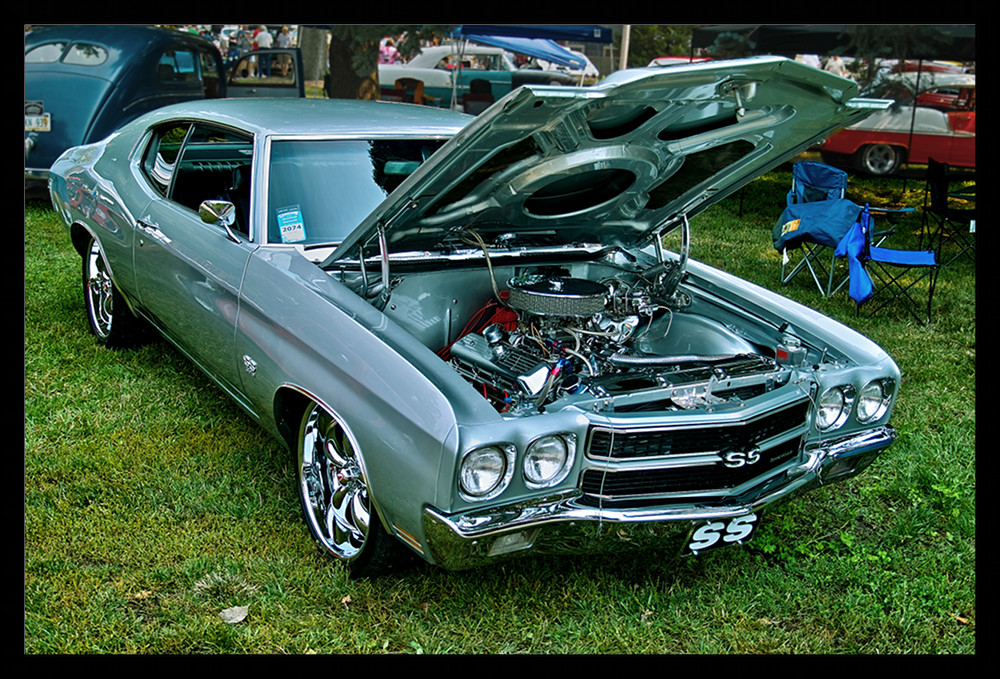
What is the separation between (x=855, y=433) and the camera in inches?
126

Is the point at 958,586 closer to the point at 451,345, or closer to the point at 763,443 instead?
the point at 763,443

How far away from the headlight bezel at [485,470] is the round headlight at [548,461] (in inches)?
2.6

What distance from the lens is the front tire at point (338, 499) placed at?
2873mm

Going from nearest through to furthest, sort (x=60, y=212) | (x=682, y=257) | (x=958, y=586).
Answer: (x=958, y=586)
(x=682, y=257)
(x=60, y=212)

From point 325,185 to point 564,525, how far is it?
6.29 ft

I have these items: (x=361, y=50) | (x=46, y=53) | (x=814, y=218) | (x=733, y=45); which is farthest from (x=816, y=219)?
(x=46, y=53)

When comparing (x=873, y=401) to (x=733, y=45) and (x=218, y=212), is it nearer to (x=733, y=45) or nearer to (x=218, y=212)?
(x=218, y=212)

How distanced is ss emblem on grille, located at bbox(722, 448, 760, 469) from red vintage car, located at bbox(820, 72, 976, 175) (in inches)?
361

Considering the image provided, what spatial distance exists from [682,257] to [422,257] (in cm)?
119

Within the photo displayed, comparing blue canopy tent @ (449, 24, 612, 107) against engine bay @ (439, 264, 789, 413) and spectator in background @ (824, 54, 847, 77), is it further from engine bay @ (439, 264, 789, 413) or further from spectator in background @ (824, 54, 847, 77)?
engine bay @ (439, 264, 789, 413)

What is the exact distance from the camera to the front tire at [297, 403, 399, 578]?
2.87 metres

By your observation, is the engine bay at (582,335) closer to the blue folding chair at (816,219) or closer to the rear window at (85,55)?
the blue folding chair at (816,219)

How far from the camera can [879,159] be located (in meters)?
11.0

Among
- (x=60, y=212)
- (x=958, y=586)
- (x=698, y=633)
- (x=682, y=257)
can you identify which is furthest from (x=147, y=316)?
(x=958, y=586)
